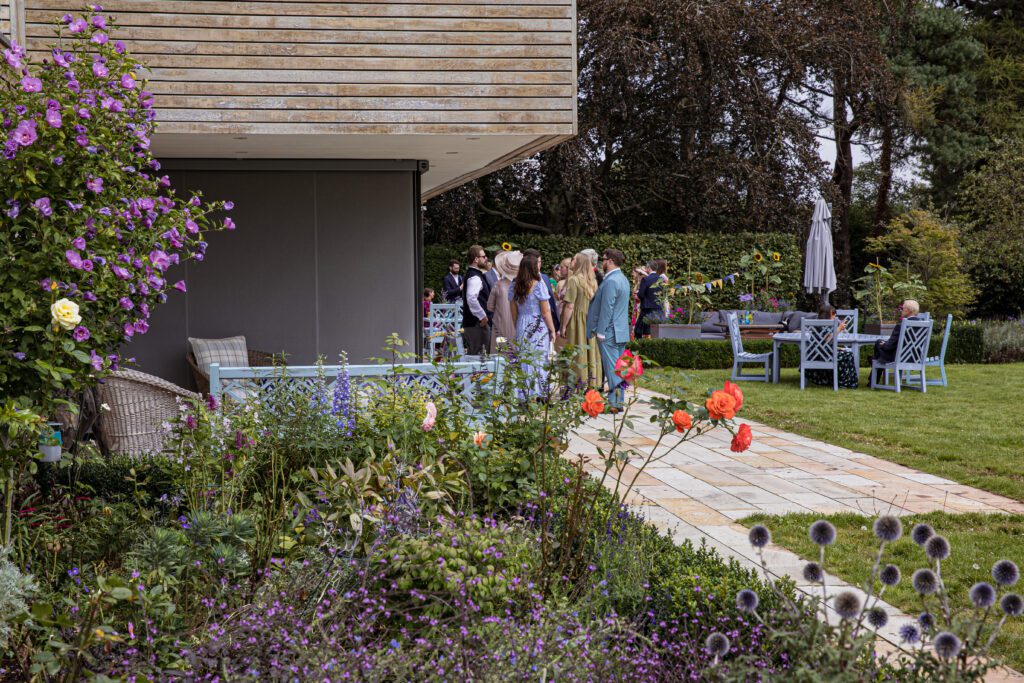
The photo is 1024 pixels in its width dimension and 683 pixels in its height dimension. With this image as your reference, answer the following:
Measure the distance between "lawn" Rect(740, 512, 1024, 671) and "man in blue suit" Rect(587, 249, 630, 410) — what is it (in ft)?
13.4

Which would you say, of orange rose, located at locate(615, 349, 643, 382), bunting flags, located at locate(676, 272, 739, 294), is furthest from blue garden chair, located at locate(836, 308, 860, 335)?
orange rose, located at locate(615, 349, 643, 382)

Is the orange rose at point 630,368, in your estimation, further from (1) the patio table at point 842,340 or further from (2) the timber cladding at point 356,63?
(1) the patio table at point 842,340

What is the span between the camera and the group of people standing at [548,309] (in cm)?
907

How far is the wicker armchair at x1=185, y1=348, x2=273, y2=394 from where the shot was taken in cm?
828

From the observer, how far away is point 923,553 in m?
4.68

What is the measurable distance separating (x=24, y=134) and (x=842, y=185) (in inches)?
1069

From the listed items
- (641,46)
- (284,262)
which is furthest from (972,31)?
(284,262)

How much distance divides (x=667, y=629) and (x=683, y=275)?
1736cm

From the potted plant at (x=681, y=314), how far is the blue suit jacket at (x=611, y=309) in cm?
771

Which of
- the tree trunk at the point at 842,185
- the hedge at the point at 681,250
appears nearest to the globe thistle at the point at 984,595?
the hedge at the point at 681,250

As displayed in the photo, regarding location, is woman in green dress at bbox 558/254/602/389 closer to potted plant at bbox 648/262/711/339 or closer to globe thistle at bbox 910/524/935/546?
potted plant at bbox 648/262/711/339

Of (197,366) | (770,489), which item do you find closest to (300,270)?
(197,366)

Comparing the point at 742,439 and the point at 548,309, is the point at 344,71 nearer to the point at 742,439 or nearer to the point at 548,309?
the point at 548,309

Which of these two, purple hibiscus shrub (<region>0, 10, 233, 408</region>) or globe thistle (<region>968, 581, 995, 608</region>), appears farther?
purple hibiscus shrub (<region>0, 10, 233, 408</region>)
